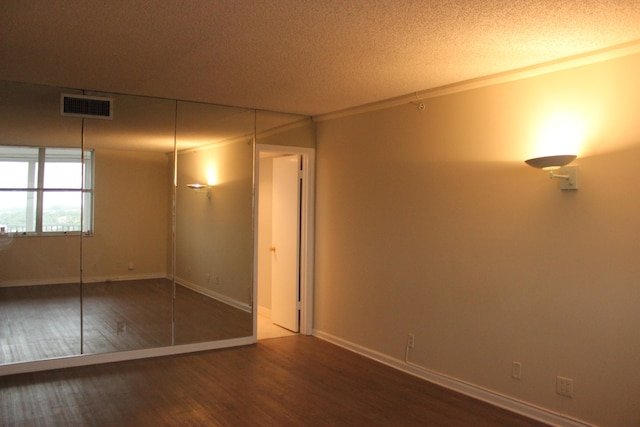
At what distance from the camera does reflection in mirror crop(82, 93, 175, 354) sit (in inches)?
199

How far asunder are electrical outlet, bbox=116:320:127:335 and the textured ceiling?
92.2 inches

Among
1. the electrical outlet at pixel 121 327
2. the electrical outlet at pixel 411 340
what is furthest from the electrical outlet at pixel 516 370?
the electrical outlet at pixel 121 327

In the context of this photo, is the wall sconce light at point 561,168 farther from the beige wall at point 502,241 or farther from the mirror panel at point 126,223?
the mirror panel at point 126,223

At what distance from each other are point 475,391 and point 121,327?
3.44 metres

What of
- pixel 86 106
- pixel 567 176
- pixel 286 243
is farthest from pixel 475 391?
pixel 86 106

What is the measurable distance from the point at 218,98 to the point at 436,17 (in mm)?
2960

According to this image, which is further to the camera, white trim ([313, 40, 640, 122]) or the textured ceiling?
white trim ([313, 40, 640, 122])

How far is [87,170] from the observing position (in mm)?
5004

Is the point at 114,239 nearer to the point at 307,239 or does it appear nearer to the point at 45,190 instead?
the point at 45,190

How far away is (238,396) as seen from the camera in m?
4.16

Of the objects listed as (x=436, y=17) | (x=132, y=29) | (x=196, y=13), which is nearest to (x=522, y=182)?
(x=436, y=17)

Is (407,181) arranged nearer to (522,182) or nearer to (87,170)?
(522,182)

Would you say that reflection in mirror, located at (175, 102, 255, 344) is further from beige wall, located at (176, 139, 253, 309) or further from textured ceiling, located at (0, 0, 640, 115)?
textured ceiling, located at (0, 0, 640, 115)

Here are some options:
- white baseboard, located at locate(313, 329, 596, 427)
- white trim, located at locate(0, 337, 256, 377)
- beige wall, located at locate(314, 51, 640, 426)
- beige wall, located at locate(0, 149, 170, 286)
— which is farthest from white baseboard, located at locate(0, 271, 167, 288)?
white baseboard, located at locate(313, 329, 596, 427)
